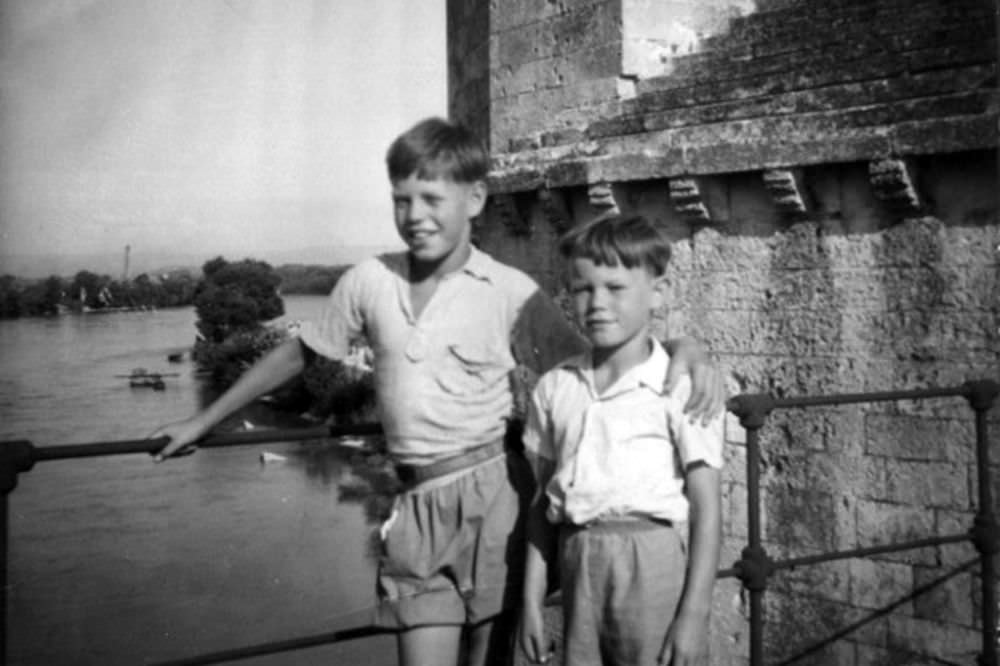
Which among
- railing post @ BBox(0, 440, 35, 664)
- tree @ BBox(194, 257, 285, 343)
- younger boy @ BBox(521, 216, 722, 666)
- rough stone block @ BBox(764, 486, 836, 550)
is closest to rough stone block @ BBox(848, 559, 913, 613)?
rough stone block @ BBox(764, 486, 836, 550)

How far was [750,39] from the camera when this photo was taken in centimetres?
622

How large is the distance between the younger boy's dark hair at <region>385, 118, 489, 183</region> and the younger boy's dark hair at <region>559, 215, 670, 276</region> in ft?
0.87

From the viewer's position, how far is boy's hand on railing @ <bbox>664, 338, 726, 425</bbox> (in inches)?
77.8

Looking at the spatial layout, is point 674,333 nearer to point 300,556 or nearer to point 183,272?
point 300,556

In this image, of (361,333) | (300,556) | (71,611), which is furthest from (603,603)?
(300,556)

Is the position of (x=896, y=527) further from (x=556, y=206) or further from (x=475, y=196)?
(x=475, y=196)

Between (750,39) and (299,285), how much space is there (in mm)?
18919

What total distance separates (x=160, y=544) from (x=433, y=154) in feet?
72.0

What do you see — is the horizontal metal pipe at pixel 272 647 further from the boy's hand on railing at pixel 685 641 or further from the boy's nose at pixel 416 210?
the boy's nose at pixel 416 210

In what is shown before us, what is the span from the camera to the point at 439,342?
215 cm

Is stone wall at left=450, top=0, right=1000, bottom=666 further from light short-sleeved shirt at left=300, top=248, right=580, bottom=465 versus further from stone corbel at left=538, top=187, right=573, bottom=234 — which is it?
light short-sleeved shirt at left=300, top=248, right=580, bottom=465

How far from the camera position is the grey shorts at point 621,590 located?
194 centimetres

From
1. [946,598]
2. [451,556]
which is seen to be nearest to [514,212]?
[946,598]

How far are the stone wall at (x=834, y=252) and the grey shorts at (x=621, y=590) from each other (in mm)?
3245
